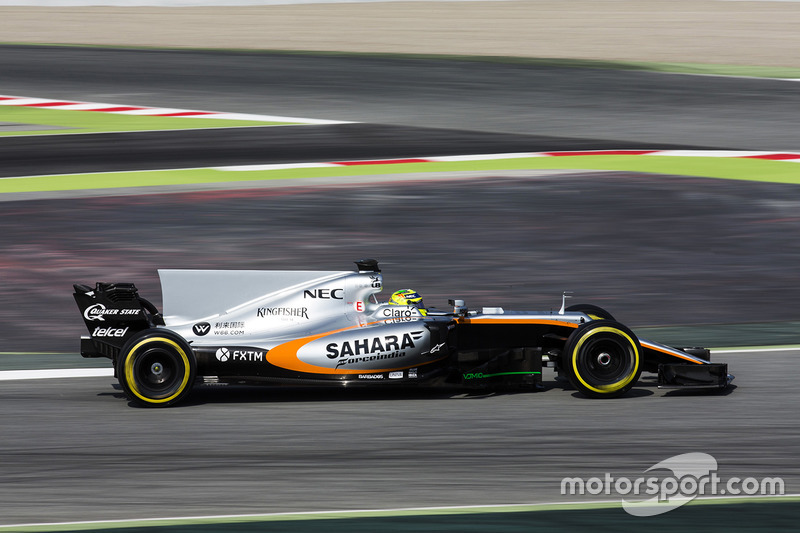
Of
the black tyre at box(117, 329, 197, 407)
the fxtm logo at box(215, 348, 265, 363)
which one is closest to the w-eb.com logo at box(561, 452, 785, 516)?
the fxtm logo at box(215, 348, 265, 363)

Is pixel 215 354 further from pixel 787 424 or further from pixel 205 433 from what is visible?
pixel 787 424

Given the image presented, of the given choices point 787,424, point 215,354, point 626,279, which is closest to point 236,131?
point 626,279

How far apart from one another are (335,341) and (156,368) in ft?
3.85

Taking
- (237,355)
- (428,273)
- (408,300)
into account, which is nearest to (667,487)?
(408,300)

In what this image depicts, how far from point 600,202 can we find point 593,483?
796cm

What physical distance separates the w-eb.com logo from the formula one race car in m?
1.48

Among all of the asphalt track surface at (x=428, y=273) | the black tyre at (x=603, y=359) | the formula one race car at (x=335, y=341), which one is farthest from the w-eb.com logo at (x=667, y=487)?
the formula one race car at (x=335, y=341)

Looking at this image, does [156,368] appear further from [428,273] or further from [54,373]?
[428,273]

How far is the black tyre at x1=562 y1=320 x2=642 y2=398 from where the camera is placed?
752 centimetres

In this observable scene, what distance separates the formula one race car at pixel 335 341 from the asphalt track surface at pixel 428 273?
0.20 m

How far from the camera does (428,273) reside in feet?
36.5

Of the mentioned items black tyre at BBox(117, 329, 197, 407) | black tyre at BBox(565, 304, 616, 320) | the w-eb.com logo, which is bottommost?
the w-eb.com logo

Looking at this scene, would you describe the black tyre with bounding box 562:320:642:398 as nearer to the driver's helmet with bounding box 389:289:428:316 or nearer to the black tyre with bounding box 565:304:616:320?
the black tyre with bounding box 565:304:616:320

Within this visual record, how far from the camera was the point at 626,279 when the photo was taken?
35.9 ft
